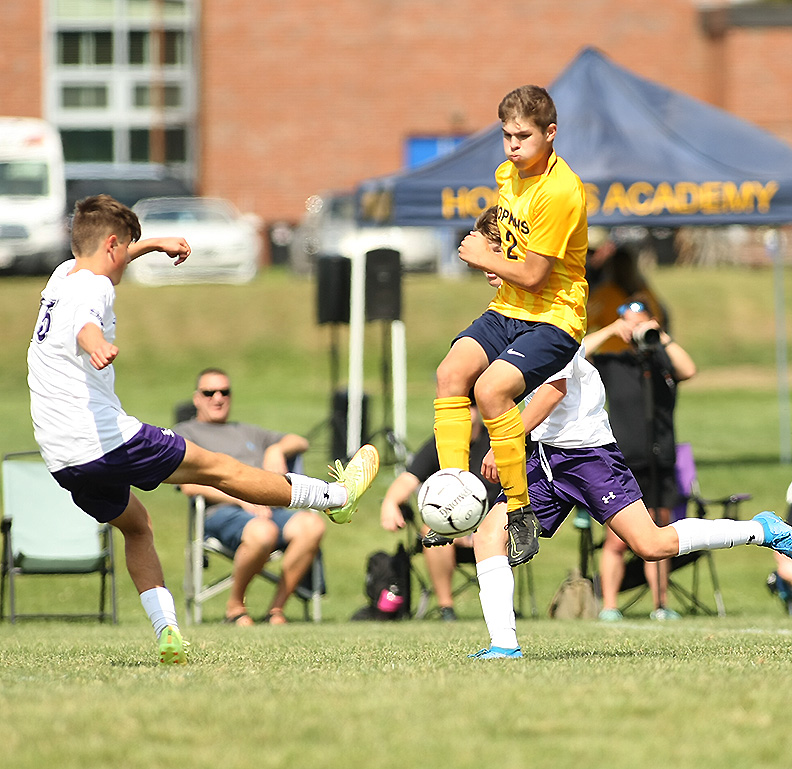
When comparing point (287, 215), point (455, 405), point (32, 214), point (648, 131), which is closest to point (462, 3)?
point (287, 215)

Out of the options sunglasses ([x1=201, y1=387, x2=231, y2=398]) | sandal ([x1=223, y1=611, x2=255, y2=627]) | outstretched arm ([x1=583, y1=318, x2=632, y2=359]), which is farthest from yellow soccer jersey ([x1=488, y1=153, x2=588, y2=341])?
sunglasses ([x1=201, y1=387, x2=231, y2=398])

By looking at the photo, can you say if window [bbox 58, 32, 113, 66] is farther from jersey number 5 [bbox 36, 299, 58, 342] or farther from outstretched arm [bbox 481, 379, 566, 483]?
outstretched arm [bbox 481, 379, 566, 483]

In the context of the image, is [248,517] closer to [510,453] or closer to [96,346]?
[510,453]

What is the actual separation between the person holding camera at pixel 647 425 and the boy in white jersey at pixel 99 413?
202 inches

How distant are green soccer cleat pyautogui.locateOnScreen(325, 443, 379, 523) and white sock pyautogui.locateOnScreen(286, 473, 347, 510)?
5 cm

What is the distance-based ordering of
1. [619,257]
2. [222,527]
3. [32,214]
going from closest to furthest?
1. [222,527]
2. [619,257]
3. [32,214]

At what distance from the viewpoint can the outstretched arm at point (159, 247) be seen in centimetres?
618

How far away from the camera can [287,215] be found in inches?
1489

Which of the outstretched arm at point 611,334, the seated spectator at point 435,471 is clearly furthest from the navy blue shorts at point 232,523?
the outstretched arm at point 611,334

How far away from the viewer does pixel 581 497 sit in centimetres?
632

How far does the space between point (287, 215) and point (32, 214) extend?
978 centimetres

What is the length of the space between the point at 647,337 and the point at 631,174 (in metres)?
3.70

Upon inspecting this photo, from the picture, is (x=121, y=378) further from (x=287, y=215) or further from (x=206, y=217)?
(x=287, y=215)

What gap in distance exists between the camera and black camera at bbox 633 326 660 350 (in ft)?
34.1
